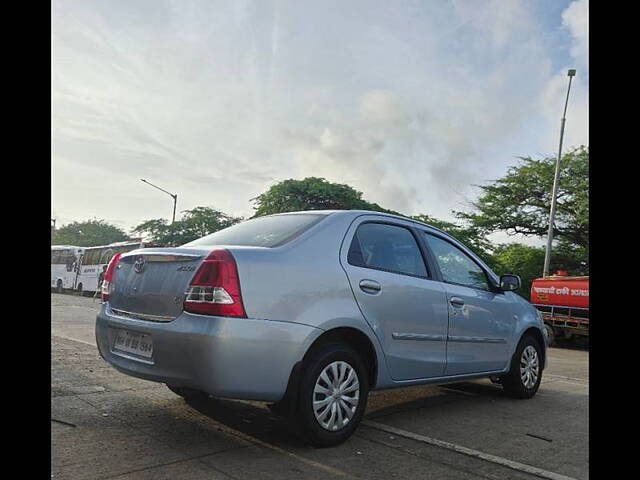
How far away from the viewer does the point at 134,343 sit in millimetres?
3787

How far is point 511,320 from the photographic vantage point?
5.63 m

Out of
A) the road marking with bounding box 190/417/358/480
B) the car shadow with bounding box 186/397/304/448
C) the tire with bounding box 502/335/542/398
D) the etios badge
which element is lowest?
the road marking with bounding box 190/417/358/480

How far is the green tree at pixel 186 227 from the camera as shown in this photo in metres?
38.6

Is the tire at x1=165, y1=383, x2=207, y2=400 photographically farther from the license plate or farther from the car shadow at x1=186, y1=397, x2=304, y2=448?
the license plate

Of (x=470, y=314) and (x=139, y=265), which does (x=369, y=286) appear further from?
(x=139, y=265)

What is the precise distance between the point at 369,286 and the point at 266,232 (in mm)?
866

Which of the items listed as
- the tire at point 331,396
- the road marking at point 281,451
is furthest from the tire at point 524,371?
the road marking at point 281,451

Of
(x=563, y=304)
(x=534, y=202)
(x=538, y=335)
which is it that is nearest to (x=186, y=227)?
(x=534, y=202)

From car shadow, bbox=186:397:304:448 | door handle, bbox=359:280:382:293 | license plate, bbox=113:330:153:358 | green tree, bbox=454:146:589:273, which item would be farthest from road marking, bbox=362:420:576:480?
green tree, bbox=454:146:589:273

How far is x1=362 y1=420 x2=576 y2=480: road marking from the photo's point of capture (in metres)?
3.52

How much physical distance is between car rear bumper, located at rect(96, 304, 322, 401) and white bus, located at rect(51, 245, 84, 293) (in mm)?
31418
